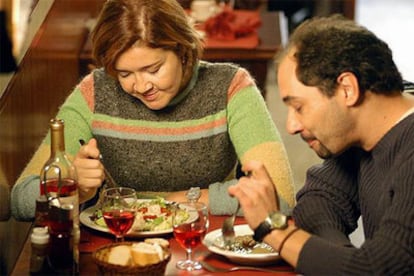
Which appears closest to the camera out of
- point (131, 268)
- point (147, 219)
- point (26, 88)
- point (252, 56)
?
point (131, 268)

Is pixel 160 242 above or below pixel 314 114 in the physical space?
below

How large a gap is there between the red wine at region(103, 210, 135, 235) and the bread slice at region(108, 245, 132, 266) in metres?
0.13

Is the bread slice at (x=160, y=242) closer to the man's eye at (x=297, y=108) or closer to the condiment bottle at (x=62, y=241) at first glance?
the condiment bottle at (x=62, y=241)

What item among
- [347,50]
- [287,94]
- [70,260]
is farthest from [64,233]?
[347,50]

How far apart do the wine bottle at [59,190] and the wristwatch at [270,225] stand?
17.2 inches

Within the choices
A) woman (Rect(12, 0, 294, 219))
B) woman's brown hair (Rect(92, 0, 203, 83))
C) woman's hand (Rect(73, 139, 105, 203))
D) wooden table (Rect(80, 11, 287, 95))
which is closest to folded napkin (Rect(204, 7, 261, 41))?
wooden table (Rect(80, 11, 287, 95))

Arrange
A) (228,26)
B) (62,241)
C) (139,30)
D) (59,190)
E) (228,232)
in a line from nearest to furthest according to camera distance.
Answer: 1. (62,241)
2. (59,190)
3. (228,232)
4. (139,30)
5. (228,26)

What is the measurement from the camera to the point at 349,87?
2.24 m

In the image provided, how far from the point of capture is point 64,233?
7.15 ft

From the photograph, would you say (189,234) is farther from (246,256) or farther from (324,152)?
(324,152)

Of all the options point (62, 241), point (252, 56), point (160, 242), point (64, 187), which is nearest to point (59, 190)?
point (64, 187)

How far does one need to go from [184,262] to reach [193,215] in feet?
0.40

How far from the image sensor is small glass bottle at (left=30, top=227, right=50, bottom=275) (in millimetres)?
2150

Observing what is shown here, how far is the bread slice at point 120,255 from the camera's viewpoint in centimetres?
213
